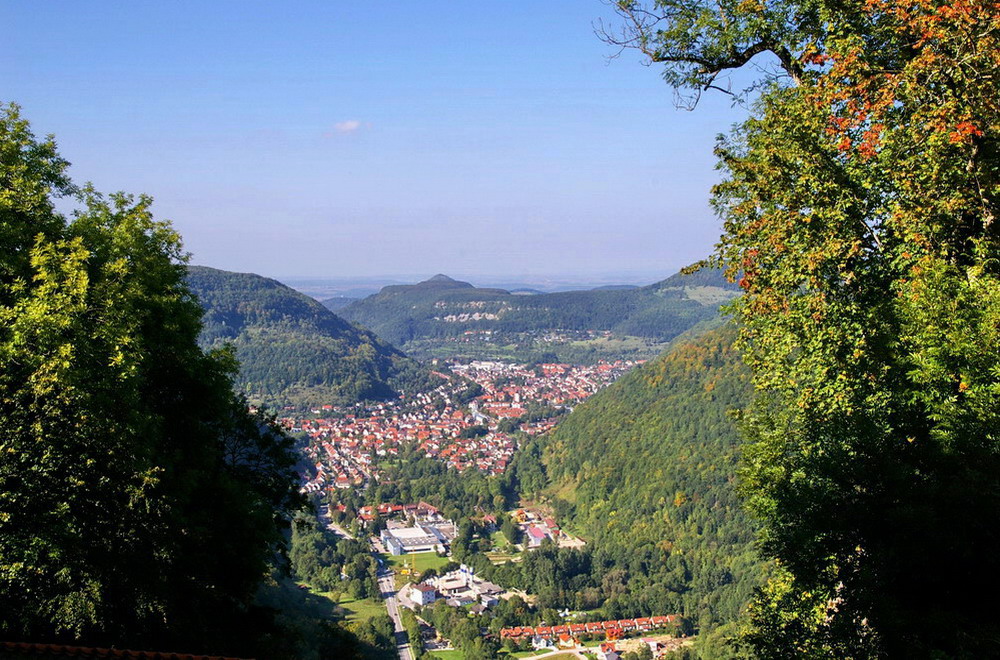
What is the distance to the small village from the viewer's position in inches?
3179

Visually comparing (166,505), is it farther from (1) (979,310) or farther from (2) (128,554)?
(1) (979,310)

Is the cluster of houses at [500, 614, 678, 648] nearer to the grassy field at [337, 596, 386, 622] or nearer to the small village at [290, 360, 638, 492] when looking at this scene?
the grassy field at [337, 596, 386, 622]

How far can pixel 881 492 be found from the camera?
5.09 m

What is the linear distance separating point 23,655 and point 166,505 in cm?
273

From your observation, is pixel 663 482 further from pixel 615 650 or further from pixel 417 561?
pixel 615 650

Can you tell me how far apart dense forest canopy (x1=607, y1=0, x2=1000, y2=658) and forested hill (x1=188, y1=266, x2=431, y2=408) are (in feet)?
357

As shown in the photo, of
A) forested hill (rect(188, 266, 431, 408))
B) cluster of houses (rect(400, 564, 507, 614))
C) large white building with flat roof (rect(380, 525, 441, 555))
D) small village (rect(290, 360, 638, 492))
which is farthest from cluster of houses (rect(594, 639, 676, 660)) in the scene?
forested hill (rect(188, 266, 431, 408))

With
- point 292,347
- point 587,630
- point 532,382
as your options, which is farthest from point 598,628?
point 292,347

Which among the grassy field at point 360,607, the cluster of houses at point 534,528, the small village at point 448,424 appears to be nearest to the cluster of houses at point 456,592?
the grassy field at point 360,607

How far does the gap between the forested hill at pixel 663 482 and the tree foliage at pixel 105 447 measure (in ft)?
109

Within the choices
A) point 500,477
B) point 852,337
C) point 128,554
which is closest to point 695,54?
point 852,337

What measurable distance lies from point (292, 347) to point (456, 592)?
104m

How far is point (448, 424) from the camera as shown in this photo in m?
102

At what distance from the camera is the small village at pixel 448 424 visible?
80750mm
